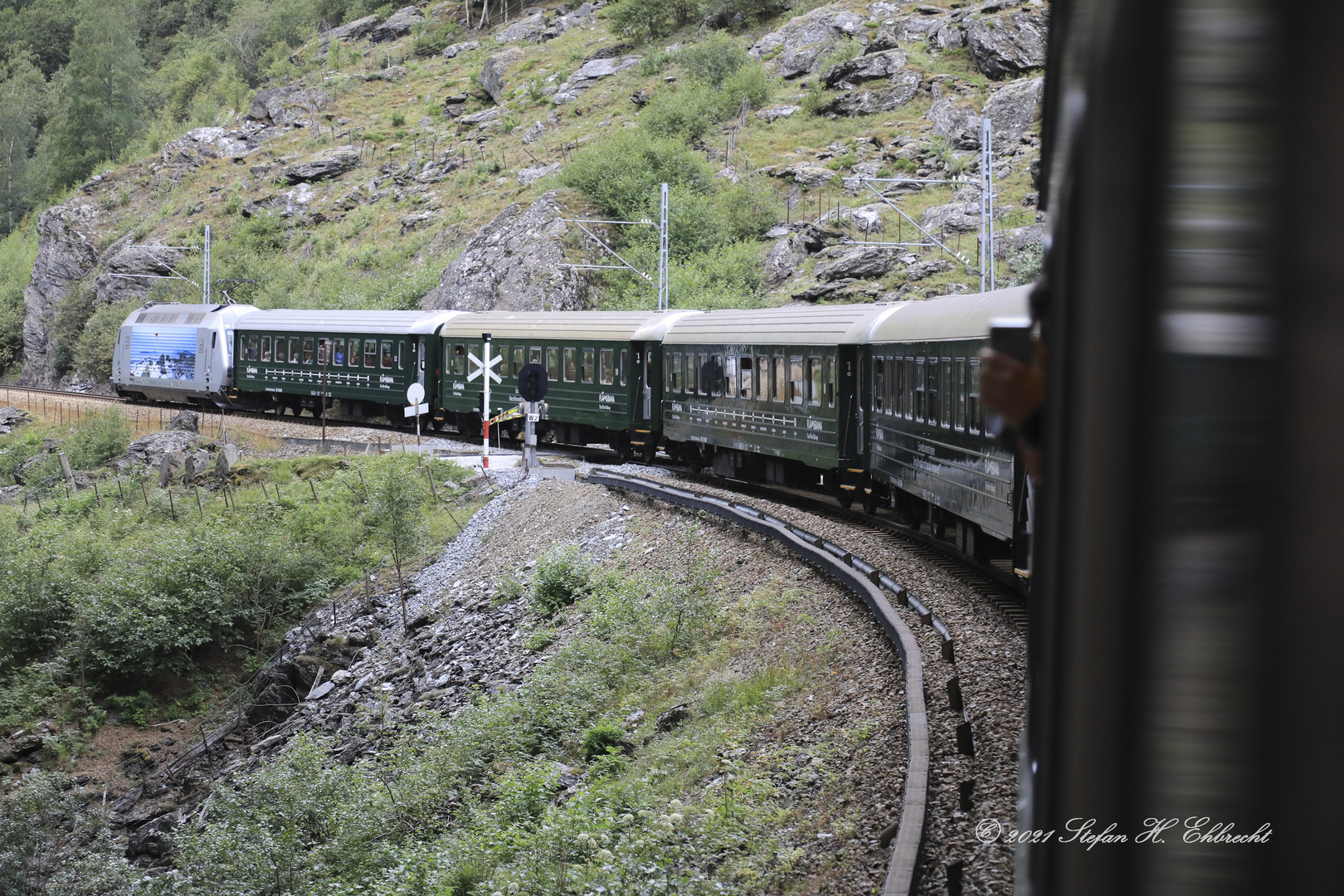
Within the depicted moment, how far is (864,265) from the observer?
150ft

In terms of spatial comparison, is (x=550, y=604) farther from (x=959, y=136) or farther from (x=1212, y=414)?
(x=959, y=136)

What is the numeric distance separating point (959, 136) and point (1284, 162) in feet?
197

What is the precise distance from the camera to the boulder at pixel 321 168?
8456 centimetres

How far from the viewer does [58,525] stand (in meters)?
28.6

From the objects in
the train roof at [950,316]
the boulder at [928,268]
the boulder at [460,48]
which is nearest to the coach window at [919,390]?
the train roof at [950,316]

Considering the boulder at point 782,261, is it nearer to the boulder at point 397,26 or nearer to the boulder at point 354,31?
the boulder at point 397,26

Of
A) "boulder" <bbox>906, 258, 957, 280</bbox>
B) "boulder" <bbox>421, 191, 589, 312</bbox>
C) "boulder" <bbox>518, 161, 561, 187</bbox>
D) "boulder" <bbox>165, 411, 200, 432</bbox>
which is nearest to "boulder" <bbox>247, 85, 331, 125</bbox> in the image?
"boulder" <bbox>518, 161, 561, 187</bbox>

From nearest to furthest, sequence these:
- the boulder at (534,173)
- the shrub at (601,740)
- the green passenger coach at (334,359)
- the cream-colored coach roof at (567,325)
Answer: the shrub at (601,740)
the cream-colored coach roof at (567,325)
the green passenger coach at (334,359)
the boulder at (534,173)

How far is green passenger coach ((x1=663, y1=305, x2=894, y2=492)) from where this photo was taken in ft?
61.3

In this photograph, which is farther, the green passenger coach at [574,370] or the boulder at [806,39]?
the boulder at [806,39]

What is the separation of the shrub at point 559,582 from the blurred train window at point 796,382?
4.32 meters

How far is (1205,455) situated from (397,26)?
415ft

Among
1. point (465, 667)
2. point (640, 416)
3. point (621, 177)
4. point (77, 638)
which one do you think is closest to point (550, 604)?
point (465, 667)

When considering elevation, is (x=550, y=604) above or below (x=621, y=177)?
below
